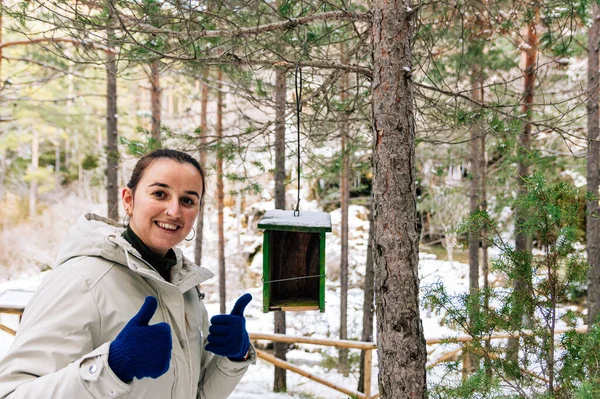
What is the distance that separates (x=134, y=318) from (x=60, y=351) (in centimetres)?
19

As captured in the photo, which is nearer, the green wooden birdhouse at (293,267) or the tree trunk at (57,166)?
the green wooden birdhouse at (293,267)

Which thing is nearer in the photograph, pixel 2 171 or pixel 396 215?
pixel 396 215

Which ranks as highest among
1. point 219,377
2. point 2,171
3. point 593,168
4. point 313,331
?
point 2,171

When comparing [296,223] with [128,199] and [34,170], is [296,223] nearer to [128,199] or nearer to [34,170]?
[128,199]

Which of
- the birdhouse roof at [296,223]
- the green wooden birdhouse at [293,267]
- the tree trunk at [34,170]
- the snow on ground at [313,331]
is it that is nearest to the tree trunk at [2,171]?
the tree trunk at [34,170]

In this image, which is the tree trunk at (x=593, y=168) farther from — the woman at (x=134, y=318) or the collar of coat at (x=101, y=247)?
the collar of coat at (x=101, y=247)

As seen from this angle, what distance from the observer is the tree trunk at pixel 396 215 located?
2.13 m

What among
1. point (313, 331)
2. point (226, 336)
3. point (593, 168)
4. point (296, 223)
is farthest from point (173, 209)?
point (313, 331)

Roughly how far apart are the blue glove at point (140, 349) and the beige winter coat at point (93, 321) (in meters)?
0.03

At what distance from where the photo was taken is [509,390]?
227cm

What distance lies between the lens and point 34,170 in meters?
18.0

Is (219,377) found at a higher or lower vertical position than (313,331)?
higher

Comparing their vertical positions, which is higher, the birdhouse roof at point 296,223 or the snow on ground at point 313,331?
the birdhouse roof at point 296,223

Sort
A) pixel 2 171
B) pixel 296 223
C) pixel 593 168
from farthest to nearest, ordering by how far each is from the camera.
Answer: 1. pixel 2 171
2. pixel 593 168
3. pixel 296 223
